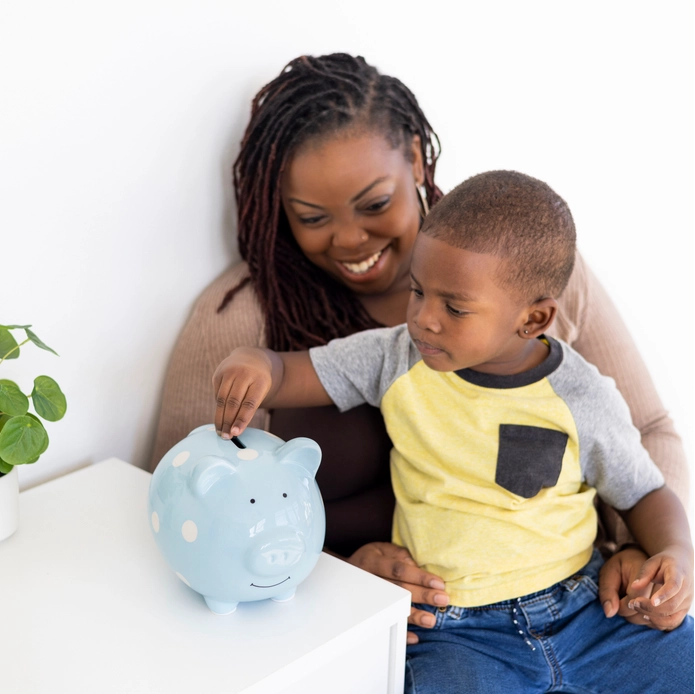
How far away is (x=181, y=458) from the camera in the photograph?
823 mm

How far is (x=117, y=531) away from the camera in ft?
3.26

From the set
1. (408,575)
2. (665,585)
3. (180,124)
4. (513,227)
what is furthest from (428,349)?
(180,124)

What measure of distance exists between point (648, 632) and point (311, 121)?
810 millimetres

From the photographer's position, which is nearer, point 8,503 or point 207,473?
point 207,473

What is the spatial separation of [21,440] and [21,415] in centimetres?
3

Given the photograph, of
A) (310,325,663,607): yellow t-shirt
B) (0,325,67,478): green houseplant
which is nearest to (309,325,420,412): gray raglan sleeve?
(310,325,663,607): yellow t-shirt

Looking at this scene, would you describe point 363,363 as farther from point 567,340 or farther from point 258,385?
point 567,340

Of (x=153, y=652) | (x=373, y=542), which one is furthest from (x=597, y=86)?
(x=153, y=652)

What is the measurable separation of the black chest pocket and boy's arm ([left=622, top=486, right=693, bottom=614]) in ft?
0.52

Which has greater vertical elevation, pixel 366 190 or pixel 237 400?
pixel 366 190

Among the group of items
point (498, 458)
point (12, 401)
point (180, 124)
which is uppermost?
point (180, 124)

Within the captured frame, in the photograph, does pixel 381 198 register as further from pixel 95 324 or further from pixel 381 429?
pixel 95 324

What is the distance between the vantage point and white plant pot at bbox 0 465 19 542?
941mm

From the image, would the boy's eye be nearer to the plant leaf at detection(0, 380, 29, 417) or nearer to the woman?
the woman
